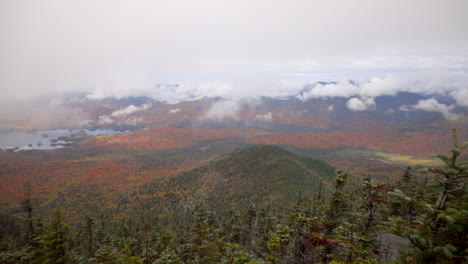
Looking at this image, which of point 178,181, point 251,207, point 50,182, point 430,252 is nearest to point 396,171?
point 178,181

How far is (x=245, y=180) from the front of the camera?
15038cm

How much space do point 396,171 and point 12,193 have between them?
293 m

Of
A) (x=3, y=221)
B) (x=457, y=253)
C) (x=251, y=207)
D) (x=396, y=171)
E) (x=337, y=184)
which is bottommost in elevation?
(x=396, y=171)

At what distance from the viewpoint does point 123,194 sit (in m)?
160

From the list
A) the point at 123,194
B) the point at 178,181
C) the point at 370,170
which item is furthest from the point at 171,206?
the point at 370,170

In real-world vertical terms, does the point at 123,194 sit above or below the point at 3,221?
below

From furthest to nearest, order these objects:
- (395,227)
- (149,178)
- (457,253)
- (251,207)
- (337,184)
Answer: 1. (149,178)
2. (251,207)
3. (337,184)
4. (395,227)
5. (457,253)

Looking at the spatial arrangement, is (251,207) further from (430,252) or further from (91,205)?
(91,205)

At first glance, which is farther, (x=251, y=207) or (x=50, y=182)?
(x=50, y=182)

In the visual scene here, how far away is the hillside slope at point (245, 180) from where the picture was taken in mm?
128250

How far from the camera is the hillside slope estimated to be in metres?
128

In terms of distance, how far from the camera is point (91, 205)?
140 m

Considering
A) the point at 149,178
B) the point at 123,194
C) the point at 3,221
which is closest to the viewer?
the point at 3,221

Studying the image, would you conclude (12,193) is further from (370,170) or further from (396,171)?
(396,171)
